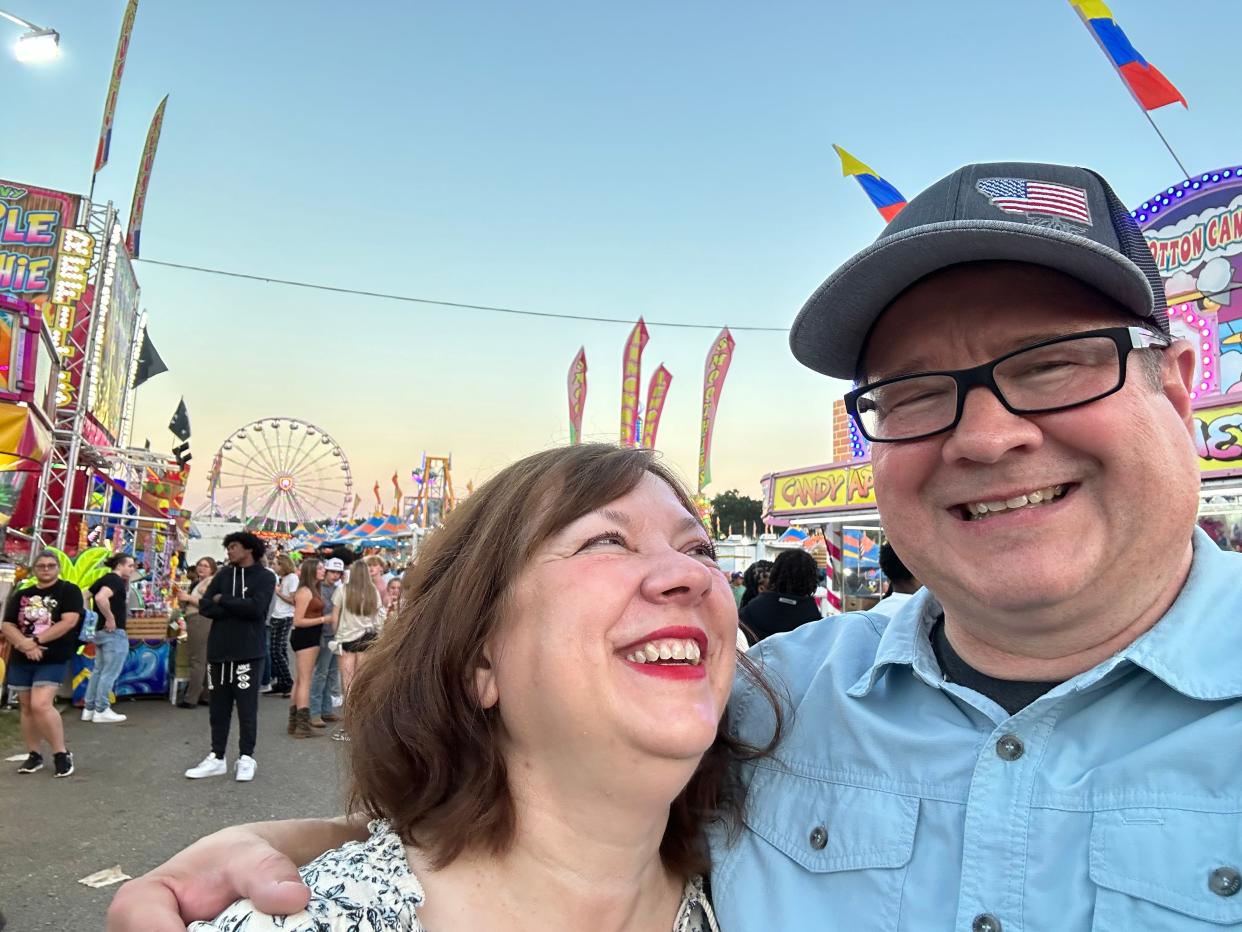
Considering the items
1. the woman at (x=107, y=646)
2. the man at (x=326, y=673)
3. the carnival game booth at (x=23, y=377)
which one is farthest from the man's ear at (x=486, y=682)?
the woman at (x=107, y=646)

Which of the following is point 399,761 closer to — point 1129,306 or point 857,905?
point 857,905

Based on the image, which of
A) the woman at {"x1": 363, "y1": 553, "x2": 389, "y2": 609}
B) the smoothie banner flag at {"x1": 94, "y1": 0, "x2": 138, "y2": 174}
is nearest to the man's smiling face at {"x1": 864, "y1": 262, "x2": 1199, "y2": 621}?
the woman at {"x1": 363, "y1": 553, "x2": 389, "y2": 609}

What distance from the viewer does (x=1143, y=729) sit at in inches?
45.0

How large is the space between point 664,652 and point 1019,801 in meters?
0.57

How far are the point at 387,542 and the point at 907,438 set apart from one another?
3519cm

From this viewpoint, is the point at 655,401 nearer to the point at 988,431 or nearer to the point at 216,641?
the point at 216,641

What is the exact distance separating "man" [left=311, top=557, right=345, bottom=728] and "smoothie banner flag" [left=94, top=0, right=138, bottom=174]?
8.57m

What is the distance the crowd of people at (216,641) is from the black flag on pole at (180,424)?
1979 cm

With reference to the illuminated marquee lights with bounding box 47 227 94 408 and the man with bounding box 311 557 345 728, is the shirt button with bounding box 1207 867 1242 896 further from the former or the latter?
the illuminated marquee lights with bounding box 47 227 94 408

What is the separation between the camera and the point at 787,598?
20.1 feet

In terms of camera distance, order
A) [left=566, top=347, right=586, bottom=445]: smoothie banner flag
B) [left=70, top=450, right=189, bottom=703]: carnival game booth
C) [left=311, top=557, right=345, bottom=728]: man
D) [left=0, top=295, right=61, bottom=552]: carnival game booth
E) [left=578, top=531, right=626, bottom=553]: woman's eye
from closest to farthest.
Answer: [left=578, top=531, right=626, bottom=553]: woman's eye
[left=0, top=295, right=61, bottom=552]: carnival game booth
[left=311, top=557, right=345, bottom=728]: man
[left=70, top=450, right=189, bottom=703]: carnival game booth
[left=566, top=347, right=586, bottom=445]: smoothie banner flag

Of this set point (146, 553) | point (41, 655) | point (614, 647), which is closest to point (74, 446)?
point (146, 553)

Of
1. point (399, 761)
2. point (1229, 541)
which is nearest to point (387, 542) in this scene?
point (1229, 541)

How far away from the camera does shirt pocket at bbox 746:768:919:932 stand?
122 centimetres
